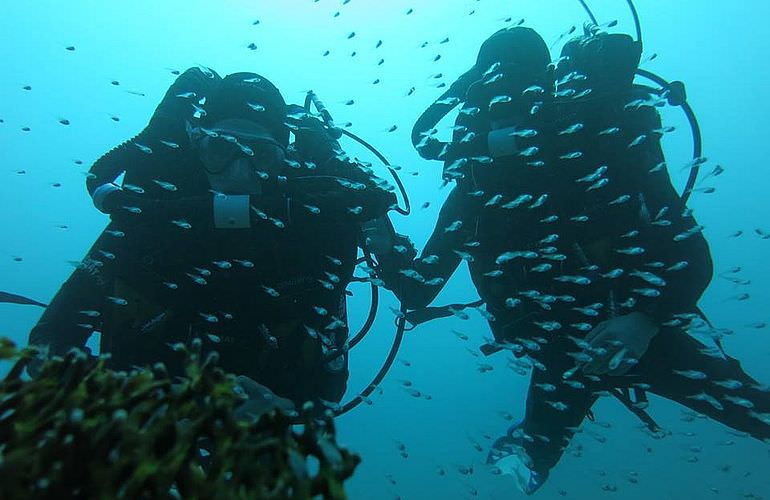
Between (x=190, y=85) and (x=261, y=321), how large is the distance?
2984 mm

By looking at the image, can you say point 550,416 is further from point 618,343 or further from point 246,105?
point 246,105

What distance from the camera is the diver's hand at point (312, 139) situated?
18.4 ft

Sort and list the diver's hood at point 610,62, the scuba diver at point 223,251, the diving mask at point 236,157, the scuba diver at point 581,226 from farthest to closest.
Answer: the diver's hood at point 610,62 < the scuba diver at point 581,226 < the diving mask at point 236,157 < the scuba diver at point 223,251

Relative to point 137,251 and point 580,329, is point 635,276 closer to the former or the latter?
point 580,329

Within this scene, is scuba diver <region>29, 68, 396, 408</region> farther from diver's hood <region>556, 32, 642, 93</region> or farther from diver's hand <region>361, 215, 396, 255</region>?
diver's hood <region>556, 32, 642, 93</region>

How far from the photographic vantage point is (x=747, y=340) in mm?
50688

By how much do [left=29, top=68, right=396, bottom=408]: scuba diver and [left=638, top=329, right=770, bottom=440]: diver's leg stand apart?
380 centimetres

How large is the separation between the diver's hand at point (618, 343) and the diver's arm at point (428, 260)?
6.70 ft

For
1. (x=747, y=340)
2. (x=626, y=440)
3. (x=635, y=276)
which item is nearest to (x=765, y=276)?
(x=747, y=340)

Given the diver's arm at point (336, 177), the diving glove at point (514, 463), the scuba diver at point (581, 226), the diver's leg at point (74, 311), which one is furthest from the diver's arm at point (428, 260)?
the diving glove at point (514, 463)

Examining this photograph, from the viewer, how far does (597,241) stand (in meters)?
5.68

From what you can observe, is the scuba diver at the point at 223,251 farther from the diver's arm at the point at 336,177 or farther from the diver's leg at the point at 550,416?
the diver's leg at the point at 550,416

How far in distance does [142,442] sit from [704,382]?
627 cm

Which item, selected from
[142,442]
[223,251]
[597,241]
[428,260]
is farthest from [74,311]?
[597,241]
